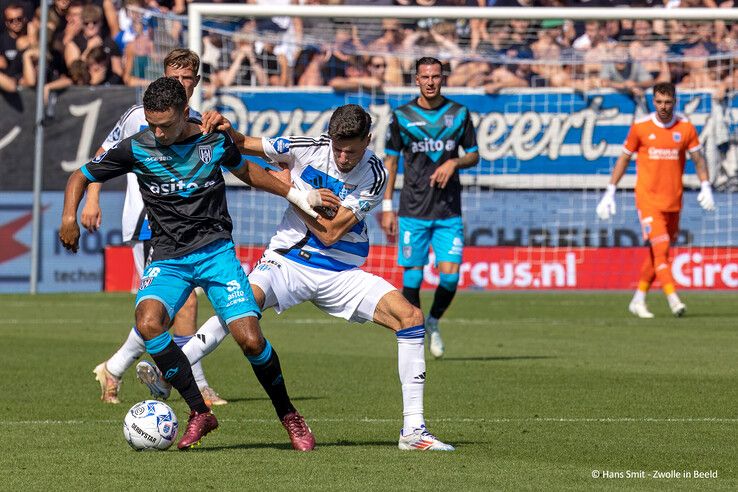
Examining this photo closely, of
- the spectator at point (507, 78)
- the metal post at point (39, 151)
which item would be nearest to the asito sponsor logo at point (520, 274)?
the spectator at point (507, 78)

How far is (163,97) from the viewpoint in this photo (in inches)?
293

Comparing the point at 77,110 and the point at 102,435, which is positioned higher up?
the point at 77,110

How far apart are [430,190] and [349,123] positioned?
223 inches

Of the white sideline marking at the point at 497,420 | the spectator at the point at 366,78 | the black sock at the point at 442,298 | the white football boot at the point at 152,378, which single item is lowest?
the white sideline marking at the point at 497,420

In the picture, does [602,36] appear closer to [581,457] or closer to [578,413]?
[578,413]

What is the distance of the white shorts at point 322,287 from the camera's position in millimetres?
8062

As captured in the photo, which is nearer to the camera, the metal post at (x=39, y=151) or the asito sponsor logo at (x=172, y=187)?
the asito sponsor logo at (x=172, y=187)

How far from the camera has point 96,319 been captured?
17000 mm

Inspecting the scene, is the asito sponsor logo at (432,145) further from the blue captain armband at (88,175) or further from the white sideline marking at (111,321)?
the blue captain armband at (88,175)

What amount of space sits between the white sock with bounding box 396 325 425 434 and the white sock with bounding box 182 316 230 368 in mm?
1107

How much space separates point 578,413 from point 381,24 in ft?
48.9

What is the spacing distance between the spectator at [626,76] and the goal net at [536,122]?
23 millimetres

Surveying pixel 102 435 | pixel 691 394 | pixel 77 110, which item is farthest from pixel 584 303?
pixel 102 435

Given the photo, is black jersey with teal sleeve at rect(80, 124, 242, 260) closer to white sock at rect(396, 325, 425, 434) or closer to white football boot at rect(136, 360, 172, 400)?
white football boot at rect(136, 360, 172, 400)
